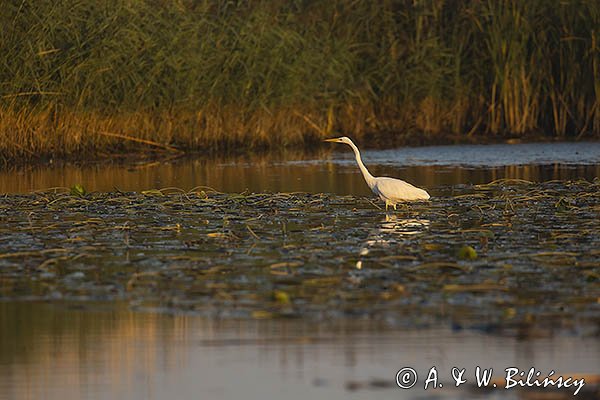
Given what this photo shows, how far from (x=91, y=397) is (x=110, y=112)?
1261 cm

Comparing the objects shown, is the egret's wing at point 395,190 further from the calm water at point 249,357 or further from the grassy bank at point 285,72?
the grassy bank at point 285,72

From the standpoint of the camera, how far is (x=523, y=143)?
20312 mm

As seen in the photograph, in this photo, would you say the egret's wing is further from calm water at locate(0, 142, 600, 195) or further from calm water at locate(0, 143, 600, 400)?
calm water at locate(0, 143, 600, 400)

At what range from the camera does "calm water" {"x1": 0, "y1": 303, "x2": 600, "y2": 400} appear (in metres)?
5.72

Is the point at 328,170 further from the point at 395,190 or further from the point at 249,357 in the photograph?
the point at 249,357

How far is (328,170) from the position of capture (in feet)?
56.3

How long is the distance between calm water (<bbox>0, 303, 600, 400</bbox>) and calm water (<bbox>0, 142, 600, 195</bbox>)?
7.26m

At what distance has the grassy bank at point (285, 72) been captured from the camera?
1734 centimetres

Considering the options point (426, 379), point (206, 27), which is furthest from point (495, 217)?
point (206, 27)

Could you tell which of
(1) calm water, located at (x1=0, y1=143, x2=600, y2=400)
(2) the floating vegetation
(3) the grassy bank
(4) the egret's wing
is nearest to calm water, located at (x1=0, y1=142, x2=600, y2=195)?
(3) the grassy bank

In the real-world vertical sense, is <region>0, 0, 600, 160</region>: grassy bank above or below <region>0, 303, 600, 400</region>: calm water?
above

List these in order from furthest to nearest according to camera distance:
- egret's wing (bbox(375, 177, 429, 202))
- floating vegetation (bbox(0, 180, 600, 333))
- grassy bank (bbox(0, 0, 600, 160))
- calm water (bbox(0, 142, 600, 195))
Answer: grassy bank (bbox(0, 0, 600, 160))
calm water (bbox(0, 142, 600, 195))
egret's wing (bbox(375, 177, 429, 202))
floating vegetation (bbox(0, 180, 600, 333))

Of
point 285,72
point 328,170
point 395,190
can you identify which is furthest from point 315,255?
point 285,72

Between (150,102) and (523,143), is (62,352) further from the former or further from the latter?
(523,143)
